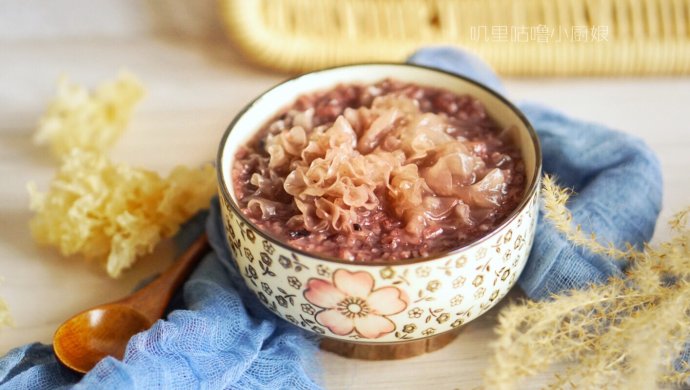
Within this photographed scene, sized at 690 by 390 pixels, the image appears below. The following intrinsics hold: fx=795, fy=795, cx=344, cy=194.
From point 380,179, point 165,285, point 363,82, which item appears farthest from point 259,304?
point 363,82

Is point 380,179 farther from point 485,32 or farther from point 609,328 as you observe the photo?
point 485,32

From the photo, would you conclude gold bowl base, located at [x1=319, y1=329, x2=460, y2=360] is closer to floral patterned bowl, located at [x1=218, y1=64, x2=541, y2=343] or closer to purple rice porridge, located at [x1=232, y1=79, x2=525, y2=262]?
floral patterned bowl, located at [x1=218, y1=64, x2=541, y2=343]

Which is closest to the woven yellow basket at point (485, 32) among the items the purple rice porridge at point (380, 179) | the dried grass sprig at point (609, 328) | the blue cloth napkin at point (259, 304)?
the blue cloth napkin at point (259, 304)

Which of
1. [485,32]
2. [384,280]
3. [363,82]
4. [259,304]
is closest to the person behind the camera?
[384,280]

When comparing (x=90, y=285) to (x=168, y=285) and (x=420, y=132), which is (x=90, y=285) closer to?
(x=168, y=285)

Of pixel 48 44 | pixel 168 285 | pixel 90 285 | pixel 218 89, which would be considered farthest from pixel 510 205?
pixel 48 44

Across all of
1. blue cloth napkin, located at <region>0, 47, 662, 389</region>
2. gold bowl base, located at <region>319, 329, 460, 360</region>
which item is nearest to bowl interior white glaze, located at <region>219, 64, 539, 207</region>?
blue cloth napkin, located at <region>0, 47, 662, 389</region>

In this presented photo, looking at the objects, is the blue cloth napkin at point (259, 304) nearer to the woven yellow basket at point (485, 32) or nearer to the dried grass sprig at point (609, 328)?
the dried grass sprig at point (609, 328)
